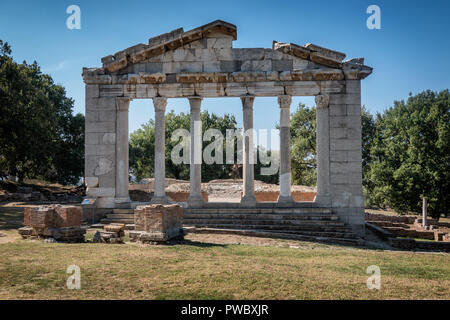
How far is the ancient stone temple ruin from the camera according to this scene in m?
17.1

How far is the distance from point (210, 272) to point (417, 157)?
90.5ft

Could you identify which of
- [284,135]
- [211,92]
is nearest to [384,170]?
[284,135]

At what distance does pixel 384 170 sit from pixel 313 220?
17383 mm

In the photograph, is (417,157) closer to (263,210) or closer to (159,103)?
(263,210)

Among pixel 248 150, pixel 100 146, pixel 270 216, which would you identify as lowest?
pixel 270 216

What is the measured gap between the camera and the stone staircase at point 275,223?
14391 mm

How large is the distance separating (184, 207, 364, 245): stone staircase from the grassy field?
A: 3.09 meters

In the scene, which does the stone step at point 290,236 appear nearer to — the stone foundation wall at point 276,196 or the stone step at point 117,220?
the stone step at point 117,220

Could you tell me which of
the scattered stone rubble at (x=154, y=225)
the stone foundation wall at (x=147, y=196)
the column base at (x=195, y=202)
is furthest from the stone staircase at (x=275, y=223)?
the stone foundation wall at (x=147, y=196)

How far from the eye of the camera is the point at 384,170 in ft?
100

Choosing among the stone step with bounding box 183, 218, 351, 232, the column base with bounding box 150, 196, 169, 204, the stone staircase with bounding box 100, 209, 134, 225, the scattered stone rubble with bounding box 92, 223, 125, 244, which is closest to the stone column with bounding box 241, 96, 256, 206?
the stone step with bounding box 183, 218, 351, 232

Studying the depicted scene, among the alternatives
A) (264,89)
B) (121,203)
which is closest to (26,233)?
(121,203)

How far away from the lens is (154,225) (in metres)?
11.4

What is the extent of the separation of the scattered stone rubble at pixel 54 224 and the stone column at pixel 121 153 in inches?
238
